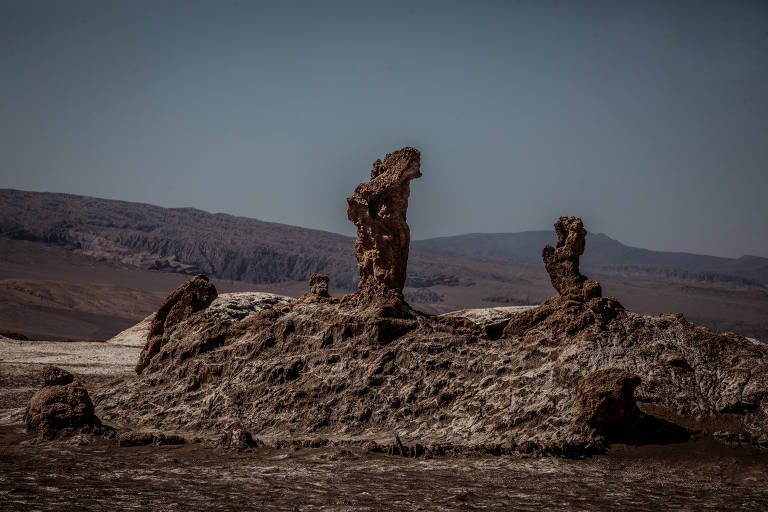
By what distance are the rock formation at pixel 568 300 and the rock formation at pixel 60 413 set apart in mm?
7326

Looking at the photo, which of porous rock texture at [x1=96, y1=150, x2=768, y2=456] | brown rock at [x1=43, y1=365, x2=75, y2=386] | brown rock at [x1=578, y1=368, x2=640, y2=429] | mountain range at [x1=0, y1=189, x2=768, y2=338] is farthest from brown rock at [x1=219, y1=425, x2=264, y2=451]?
mountain range at [x1=0, y1=189, x2=768, y2=338]

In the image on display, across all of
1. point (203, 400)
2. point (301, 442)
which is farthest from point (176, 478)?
point (203, 400)

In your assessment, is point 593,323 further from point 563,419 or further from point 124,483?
point 124,483

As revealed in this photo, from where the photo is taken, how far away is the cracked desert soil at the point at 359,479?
7781 millimetres

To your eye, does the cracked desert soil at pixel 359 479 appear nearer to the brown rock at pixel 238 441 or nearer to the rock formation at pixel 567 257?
the brown rock at pixel 238 441

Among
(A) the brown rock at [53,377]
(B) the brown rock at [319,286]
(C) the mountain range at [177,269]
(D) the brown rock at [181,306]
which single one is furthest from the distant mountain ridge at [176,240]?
(A) the brown rock at [53,377]

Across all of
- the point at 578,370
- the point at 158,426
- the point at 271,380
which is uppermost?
the point at 578,370

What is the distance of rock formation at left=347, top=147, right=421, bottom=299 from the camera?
14508 millimetres

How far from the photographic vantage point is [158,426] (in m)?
12.4

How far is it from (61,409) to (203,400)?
7.57 feet

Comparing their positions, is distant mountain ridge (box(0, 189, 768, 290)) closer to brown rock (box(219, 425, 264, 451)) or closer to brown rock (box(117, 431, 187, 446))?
brown rock (box(117, 431, 187, 446))

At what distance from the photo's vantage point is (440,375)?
480 inches

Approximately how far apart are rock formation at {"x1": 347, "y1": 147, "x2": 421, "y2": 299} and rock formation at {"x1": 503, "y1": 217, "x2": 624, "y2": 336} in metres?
2.61

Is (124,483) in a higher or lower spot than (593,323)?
lower
